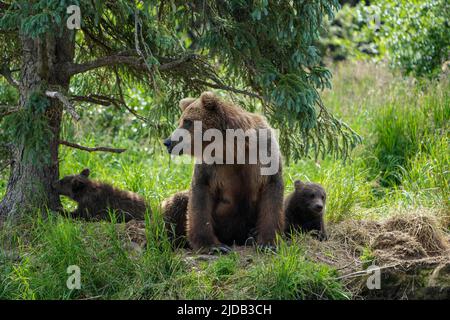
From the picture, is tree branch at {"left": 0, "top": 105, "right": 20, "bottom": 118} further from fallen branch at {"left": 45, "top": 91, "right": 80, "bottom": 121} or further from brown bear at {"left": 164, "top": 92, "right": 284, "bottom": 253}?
brown bear at {"left": 164, "top": 92, "right": 284, "bottom": 253}

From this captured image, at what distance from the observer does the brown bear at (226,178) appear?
644 cm

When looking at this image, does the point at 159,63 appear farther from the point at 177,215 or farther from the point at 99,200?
the point at 99,200

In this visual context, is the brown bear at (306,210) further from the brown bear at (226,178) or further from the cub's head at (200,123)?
the cub's head at (200,123)

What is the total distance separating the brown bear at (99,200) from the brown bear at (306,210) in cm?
161

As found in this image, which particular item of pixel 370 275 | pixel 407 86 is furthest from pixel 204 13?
pixel 407 86

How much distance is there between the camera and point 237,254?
6129mm

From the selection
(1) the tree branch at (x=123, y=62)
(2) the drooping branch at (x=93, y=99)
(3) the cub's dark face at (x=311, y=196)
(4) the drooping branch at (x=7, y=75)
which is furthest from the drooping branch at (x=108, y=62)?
(3) the cub's dark face at (x=311, y=196)

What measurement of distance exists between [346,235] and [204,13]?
247 centimetres

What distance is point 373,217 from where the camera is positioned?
7.63m

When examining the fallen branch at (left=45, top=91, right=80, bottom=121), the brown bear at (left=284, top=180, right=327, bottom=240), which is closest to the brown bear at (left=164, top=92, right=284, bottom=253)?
the brown bear at (left=284, top=180, right=327, bottom=240)

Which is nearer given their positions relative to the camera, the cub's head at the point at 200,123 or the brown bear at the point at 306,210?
the cub's head at the point at 200,123

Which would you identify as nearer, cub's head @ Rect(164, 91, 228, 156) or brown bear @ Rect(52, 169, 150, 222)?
cub's head @ Rect(164, 91, 228, 156)

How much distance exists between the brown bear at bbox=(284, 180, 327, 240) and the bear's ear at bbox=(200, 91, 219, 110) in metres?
1.41

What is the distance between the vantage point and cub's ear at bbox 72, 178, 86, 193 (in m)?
7.79
